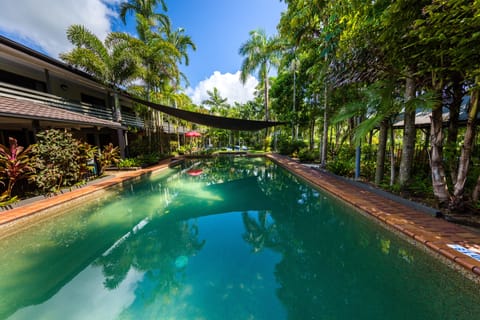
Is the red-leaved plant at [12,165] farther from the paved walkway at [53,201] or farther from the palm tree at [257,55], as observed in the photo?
the palm tree at [257,55]

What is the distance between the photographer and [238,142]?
2227 centimetres

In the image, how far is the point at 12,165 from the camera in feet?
12.5

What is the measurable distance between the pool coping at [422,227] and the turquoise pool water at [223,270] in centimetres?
16

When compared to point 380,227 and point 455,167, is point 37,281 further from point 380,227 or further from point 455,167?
point 455,167

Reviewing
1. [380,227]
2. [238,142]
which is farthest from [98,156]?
[238,142]

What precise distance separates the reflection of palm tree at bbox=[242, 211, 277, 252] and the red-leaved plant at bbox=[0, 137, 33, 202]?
4886 millimetres

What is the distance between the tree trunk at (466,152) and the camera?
9.08ft

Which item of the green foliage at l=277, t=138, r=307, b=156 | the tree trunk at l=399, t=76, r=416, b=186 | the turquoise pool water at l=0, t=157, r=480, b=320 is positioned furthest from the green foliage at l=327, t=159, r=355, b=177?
the green foliage at l=277, t=138, r=307, b=156

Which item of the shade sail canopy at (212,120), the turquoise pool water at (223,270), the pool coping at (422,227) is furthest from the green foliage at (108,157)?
the pool coping at (422,227)

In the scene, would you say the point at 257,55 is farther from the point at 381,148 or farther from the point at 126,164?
the point at 381,148

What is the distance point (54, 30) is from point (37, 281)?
965cm

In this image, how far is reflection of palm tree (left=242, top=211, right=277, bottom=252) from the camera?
2.91m

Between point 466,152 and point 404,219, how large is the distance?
1.38 metres

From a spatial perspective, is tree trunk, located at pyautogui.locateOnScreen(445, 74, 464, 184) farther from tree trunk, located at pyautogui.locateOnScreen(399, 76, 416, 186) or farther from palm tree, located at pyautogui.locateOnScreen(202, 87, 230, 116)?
palm tree, located at pyautogui.locateOnScreen(202, 87, 230, 116)
